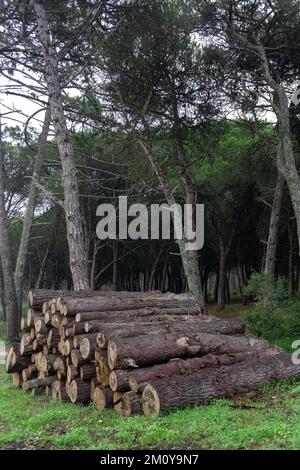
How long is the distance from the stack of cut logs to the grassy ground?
0.82 feet

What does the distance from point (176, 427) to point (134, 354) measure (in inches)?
57.1

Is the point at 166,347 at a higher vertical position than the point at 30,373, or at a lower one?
higher

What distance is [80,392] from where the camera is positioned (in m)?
7.24

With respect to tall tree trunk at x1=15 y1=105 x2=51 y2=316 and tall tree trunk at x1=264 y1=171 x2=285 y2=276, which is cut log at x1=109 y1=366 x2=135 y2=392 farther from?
tall tree trunk at x1=15 y1=105 x2=51 y2=316

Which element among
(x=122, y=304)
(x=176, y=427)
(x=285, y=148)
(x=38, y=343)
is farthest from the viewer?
(x=285, y=148)

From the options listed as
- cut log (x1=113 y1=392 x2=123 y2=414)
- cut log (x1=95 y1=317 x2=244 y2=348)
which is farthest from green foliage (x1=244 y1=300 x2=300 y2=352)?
cut log (x1=113 y1=392 x2=123 y2=414)

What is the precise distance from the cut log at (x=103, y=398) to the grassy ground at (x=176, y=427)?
0.13 metres

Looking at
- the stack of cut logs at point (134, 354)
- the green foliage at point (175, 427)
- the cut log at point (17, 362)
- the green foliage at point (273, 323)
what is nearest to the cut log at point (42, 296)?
the stack of cut logs at point (134, 354)

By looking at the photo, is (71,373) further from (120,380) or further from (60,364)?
(120,380)

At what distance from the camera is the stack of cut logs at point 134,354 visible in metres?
6.39

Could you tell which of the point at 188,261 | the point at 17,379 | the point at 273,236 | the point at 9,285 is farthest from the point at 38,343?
the point at 273,236

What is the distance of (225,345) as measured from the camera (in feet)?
24.9

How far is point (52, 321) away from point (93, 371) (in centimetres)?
143

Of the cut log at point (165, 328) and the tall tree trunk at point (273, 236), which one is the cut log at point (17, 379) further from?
the tall tree trunk at point (273, 236)
